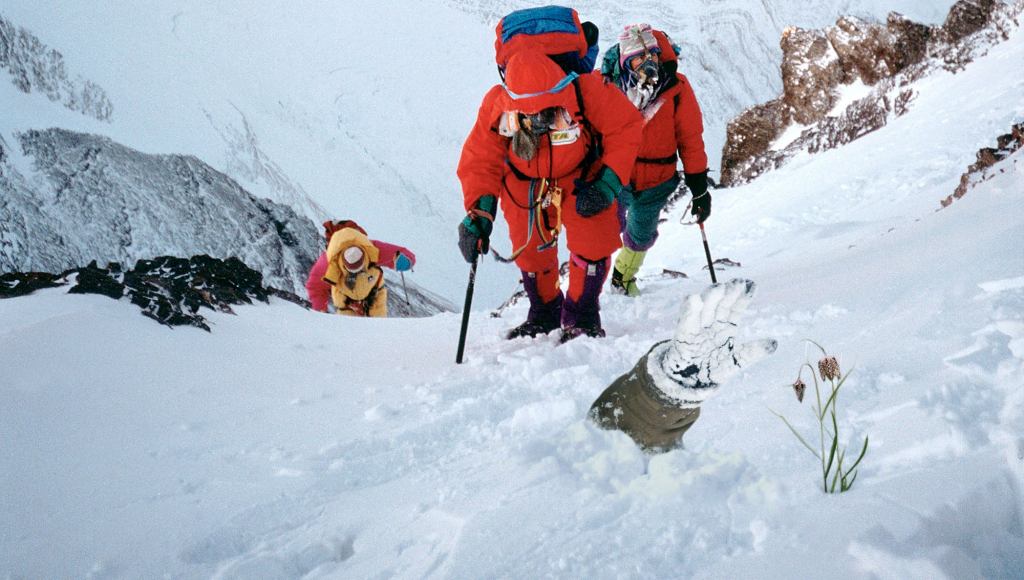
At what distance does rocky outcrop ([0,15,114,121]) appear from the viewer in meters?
8.53

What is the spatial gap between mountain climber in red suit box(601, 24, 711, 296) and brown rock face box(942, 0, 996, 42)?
1582 cm

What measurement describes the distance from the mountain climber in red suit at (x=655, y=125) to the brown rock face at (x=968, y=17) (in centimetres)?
1582

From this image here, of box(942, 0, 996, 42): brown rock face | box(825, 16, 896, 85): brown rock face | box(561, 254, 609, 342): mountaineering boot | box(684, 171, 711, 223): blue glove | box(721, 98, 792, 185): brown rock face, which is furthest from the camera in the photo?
box(721, 98, 792, 185): brown rock face

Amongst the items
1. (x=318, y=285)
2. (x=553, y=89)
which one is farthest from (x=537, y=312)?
(x=318, y=285)

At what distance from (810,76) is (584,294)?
17.8 m

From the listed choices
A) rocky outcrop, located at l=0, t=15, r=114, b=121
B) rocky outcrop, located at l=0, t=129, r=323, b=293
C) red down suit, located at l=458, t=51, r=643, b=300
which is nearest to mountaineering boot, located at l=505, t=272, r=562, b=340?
red down suit, located at l=458, t=51, r=643, b=300

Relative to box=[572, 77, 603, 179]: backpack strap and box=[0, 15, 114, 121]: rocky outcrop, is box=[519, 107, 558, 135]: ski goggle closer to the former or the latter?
box=[572, 77, 603, 179]: backpack strap

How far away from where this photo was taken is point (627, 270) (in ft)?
16.1

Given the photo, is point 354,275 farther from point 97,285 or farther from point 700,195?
point 700,195

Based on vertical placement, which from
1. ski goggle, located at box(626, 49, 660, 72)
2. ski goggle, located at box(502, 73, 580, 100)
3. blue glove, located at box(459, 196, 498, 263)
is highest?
ski goggle, located at box(626, 49, 660, 72)

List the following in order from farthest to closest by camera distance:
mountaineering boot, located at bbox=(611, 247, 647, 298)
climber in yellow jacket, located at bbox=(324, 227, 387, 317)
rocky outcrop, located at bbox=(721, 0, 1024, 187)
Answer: rocky outcrop, located at bbox=(721, 0, 1024, 187)
climber in yellow jacket, located at bbox=(324, 227, 387, 317)
mountaineering boot, located at bbox=(611, 247, 647, 298)

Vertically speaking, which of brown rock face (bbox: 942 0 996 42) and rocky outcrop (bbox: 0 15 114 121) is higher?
rocky outcrop (bbox: 0 15 114 121)

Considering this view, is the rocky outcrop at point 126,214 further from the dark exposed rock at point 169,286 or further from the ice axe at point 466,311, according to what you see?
the ice axe at point 466,311

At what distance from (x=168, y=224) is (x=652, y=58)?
7.83m
